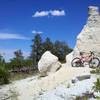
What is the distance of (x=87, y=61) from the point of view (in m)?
22.5

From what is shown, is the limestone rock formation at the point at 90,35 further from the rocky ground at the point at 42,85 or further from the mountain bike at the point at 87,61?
the rocky ground at the point at 42,85

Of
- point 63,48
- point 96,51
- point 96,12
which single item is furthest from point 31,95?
point 63,48

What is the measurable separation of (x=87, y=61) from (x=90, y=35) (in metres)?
2.25

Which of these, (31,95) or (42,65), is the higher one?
(42,65)

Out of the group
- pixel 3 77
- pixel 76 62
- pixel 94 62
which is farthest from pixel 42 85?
pixel 3 77

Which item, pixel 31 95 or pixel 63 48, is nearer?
pixel 31 95

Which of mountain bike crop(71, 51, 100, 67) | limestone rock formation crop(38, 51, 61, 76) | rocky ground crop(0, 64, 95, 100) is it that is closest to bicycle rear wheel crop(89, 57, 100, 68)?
mountain bike crop(71, 51, 100, 67)

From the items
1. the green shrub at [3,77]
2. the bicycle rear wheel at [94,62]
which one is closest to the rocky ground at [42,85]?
the bicycle rear wheel at [94,62]

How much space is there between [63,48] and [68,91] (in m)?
50.9

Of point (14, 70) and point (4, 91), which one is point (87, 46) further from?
point (14, 70)

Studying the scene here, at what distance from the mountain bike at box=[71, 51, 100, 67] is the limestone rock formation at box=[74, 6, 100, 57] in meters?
1.06

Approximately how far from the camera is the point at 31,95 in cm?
1997

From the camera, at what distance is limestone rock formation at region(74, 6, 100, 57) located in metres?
23.8

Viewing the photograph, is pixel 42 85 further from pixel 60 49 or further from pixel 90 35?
pixel 60 49
